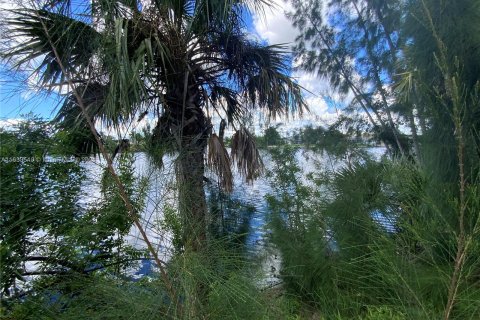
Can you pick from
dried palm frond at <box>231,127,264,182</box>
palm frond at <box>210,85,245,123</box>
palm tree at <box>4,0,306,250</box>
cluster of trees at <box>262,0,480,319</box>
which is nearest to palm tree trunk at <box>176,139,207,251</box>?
palm tree at <box>4,0,306,250</box>

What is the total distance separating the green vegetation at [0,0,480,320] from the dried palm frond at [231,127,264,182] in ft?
2.83

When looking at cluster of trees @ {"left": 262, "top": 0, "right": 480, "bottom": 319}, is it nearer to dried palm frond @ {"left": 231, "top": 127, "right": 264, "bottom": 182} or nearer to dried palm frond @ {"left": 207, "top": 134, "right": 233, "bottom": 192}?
dried palm frond @ {"left": 231, "top": 127, "right": 264, "bottom": 182}

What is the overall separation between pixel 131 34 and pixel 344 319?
2.89m

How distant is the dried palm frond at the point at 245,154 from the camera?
12.8ft

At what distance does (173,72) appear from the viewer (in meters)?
3.30

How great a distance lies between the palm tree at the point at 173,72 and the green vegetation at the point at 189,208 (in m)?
0.02

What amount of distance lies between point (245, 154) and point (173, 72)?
4.55ft

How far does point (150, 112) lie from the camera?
2578 mm

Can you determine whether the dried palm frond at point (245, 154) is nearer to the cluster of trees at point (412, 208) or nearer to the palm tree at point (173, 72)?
the palm tree at point (173, 72)

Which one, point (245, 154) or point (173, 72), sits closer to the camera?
point (173, 72)

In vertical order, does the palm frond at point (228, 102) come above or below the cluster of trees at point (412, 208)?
above

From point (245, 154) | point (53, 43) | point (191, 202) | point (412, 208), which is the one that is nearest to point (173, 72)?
point (245, 154)

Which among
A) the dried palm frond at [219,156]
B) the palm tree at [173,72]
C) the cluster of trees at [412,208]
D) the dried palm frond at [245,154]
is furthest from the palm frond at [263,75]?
the dried palm frond at [219,156]

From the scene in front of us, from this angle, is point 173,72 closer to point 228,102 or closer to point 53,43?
point 228,102
